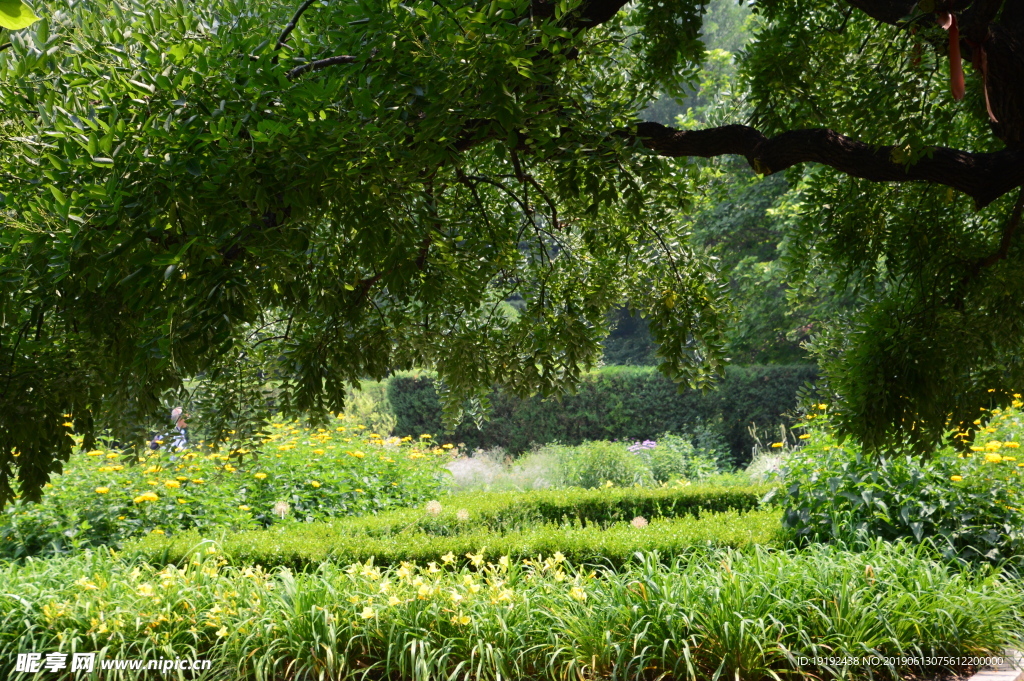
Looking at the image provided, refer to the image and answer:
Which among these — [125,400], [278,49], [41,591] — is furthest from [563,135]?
[41,591]

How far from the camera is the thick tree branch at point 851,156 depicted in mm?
2621

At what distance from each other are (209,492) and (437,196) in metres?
3.76

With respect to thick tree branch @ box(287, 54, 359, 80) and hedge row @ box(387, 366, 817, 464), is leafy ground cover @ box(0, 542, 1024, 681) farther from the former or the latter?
hedge row @ box(387, 366, 817, 464)

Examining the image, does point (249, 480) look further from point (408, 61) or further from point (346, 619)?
point (408, 61)

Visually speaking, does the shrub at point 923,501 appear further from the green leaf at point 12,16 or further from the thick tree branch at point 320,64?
the green leaf at point 12,16

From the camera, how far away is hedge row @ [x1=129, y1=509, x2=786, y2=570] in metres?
4.79

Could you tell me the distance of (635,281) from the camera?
12.1ft

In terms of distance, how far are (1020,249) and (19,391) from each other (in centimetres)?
347

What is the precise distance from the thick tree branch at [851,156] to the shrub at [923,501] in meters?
2.20

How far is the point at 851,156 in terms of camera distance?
8.95ft

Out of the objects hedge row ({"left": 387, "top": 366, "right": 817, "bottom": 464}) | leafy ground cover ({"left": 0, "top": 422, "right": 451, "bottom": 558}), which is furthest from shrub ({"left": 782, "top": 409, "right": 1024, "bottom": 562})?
hedge row ({"left": 387, "top": 366, "right": 817, "bottom": 464})

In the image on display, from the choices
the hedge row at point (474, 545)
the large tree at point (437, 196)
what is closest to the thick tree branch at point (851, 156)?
the large tree at point (437, 196)

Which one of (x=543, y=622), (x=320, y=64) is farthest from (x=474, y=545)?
(x=320, y=64)

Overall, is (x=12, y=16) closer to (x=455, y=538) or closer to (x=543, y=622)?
(x=543, y=622)
